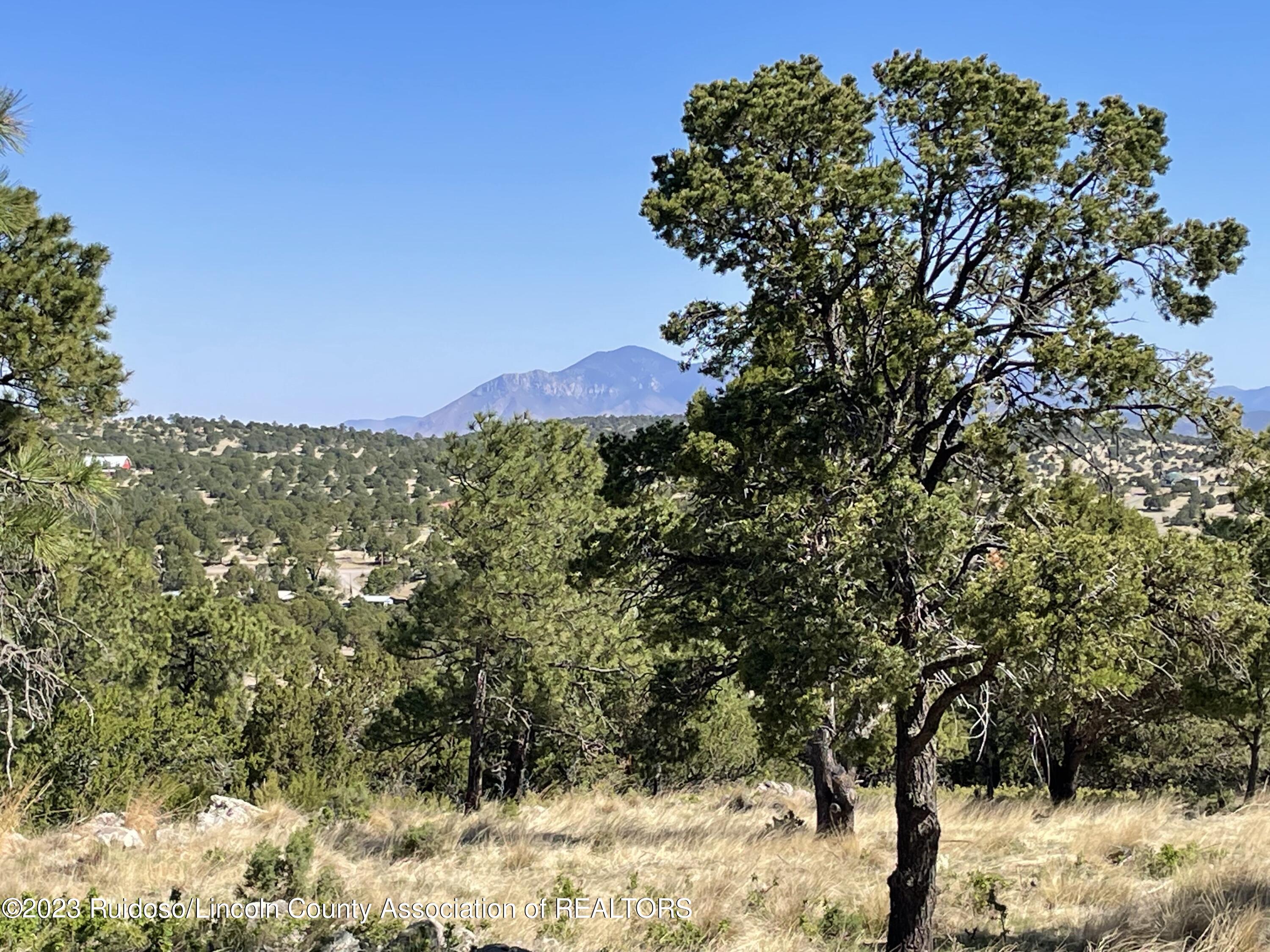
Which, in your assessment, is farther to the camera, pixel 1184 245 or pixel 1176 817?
pixel 1176 817

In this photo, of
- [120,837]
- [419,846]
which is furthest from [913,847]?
[120,837]

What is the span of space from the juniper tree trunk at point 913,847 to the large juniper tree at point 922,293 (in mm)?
16

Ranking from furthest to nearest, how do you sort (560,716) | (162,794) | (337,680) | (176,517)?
1. (176,517)
2. (337,680)
3. (560,716)
4. (162,794)

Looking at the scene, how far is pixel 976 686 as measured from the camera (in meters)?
5.85

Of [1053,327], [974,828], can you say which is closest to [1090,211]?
[1053,327]

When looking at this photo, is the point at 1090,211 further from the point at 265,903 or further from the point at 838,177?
the point at 265,903

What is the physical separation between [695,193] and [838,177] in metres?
1.09

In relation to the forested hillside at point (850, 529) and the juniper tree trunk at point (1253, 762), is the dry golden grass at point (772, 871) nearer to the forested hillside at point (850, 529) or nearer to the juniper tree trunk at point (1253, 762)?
the forested hillside at point (850, 529)

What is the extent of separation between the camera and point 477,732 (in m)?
15.6

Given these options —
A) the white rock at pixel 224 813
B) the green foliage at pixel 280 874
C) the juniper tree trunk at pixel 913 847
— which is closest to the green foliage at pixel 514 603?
the white rock at pixel 224 813

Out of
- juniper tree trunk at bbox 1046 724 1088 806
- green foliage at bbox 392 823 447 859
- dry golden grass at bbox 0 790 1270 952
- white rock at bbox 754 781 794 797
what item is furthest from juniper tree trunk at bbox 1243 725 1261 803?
green foliage at bbox 392 823 447 859

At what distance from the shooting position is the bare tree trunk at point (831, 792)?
11047 mm

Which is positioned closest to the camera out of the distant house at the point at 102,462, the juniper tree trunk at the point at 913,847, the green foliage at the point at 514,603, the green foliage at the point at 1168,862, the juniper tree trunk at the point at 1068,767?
the distant house at the point at 102,462

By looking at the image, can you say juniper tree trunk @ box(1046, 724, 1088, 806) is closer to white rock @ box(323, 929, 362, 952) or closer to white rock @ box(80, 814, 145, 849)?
white rock @ box(323, 929, 362, 952)
